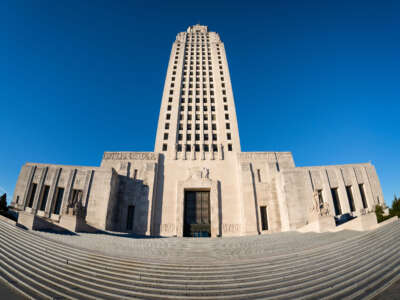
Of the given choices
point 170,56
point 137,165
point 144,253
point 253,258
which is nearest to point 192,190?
point 137,165

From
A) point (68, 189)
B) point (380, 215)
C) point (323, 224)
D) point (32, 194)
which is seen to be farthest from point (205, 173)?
point (32, 194)

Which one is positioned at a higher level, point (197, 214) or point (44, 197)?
point (44, 197)

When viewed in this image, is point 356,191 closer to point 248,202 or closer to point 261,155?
point 261,155

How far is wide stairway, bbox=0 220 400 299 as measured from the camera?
24.0ft

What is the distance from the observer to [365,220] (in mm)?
14375

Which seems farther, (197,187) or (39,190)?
(197,187)

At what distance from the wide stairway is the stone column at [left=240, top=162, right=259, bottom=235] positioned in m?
11.7

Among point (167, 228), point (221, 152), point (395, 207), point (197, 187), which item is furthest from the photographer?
point (221, 152)

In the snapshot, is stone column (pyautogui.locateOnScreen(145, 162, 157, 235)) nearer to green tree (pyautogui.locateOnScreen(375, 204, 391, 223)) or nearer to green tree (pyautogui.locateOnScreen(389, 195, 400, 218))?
green tree (pyautogui.locateOnScreen(375, 204, 391, 223))

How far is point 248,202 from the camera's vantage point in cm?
2494

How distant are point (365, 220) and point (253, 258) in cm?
947

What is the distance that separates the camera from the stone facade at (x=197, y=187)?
23.2m

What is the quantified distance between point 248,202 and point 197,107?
1725 centimetres

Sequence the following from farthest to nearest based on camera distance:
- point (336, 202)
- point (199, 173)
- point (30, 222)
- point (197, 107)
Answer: point (197, 107) < point (199, 173) < point (336, 202) < point (30, 222)
